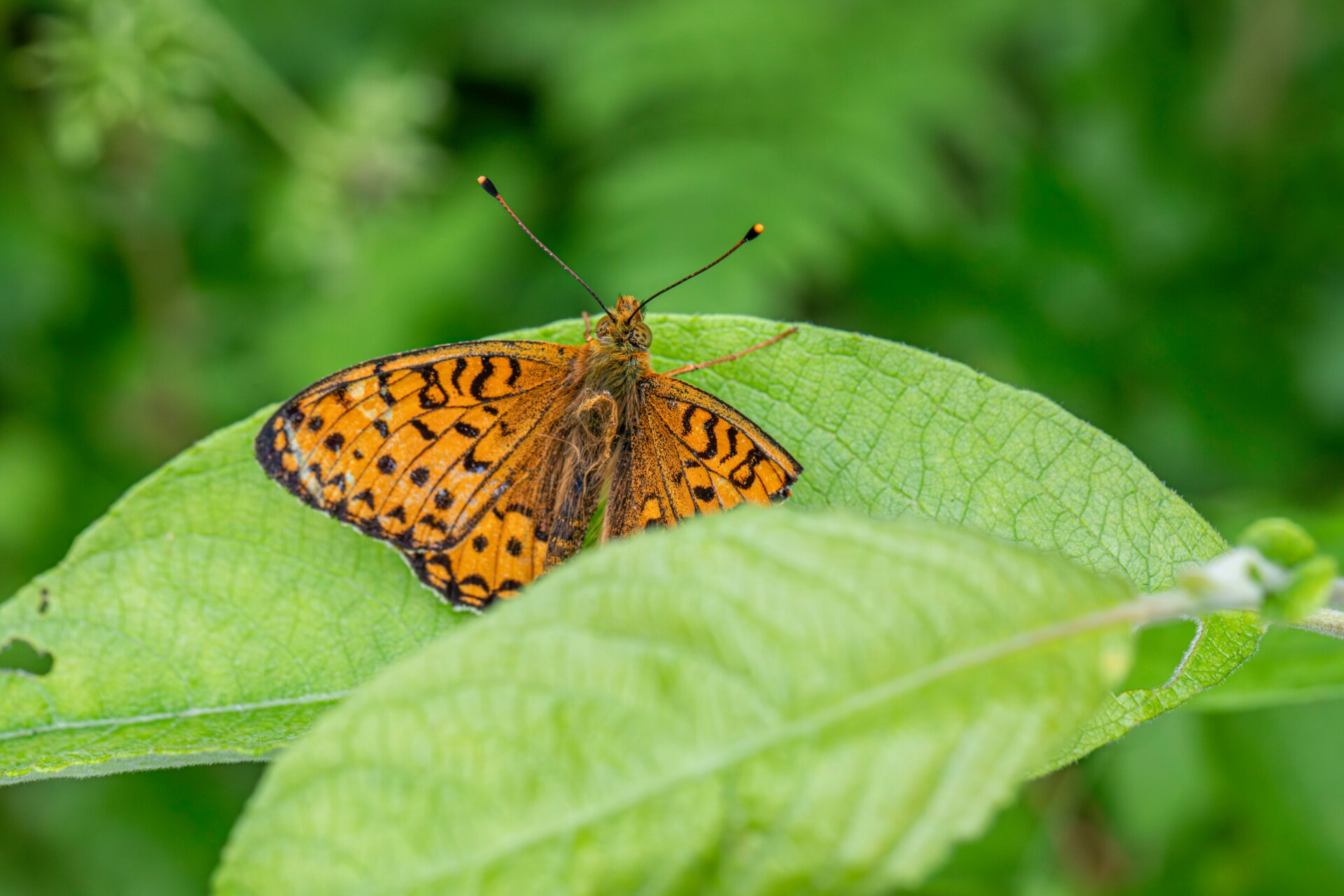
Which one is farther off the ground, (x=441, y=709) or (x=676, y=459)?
(x=676, y=459)

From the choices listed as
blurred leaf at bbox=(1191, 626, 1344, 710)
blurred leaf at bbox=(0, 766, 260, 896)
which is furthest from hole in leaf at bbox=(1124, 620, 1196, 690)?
blurred leaf at bbox=(0, 766, 260, 896)

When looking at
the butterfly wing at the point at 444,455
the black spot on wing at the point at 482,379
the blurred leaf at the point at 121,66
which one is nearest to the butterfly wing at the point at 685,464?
the butterfly wing at the point at 444,455

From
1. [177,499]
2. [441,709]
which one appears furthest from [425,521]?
[441,709]

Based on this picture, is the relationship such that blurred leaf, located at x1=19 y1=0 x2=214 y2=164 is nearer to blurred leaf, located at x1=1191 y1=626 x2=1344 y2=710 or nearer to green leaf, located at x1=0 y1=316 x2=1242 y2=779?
green leaf, located at x1=0 y1=316 x2=1242 y2=779

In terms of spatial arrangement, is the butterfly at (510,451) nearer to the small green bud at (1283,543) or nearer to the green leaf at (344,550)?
the green leaf at (344,550)

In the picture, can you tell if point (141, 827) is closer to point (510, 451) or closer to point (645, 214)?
point (510, 451)

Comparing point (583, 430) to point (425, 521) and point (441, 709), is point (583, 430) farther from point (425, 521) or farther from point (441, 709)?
point (441, 709)
